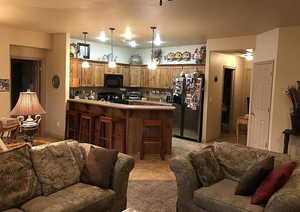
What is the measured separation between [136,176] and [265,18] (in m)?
3.42

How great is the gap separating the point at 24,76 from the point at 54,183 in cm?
593

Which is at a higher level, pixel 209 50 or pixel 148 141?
pixel 209 50

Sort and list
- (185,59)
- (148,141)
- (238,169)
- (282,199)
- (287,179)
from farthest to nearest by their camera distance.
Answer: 1. (185,59)
2. (148,141)
3. (238,169)
4. (287,179)
5. (282,199)

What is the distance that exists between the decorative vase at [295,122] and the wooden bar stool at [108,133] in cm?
319

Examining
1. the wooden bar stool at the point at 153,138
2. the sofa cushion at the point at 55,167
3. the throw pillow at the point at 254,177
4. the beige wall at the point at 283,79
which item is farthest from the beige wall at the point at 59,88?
the throw pillow at the point at 254,177

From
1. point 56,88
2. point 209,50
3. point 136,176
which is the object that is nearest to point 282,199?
point 136,176

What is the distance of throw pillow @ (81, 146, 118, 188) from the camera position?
9.28 feet

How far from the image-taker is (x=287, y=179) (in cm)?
254

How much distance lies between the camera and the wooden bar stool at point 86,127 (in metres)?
6.04

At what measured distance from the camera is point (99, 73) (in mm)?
8109

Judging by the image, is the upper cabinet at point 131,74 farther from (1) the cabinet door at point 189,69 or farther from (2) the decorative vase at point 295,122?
(2) the decorative vase at point 295,122

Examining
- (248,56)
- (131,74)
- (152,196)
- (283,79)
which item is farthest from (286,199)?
(131,74)

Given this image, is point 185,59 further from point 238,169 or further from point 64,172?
point 64,172

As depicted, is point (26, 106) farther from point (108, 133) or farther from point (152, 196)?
point (108, 133)
